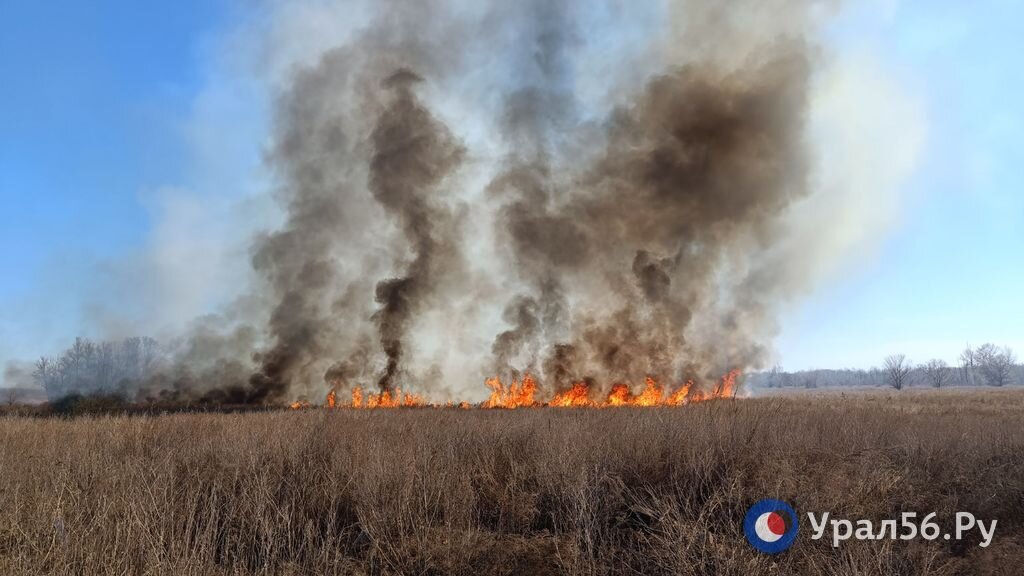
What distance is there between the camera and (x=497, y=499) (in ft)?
24.3

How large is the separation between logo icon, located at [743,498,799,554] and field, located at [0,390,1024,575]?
0.15 meters

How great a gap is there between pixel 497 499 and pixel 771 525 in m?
3.55

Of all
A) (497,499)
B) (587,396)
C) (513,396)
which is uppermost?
(497,499)

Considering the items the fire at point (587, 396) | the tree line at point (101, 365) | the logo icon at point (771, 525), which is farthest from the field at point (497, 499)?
the tree line at point (101, 365)

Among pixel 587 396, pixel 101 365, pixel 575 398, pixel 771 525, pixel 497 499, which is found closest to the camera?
pixel 771 525

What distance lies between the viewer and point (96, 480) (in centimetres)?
725

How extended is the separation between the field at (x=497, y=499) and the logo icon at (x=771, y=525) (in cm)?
15

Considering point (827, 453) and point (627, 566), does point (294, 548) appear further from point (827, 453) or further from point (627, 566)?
point (827, 453)

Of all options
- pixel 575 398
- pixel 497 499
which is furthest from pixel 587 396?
pixel 497 499

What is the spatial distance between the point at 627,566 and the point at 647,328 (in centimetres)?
3429

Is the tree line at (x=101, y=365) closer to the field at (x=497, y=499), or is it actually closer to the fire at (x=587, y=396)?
the fire at (x=587, y=396)

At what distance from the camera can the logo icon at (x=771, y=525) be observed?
5.80 m

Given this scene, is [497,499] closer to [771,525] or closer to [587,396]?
[771,525]

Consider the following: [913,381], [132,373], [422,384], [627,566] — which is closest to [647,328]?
[422,384]
